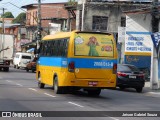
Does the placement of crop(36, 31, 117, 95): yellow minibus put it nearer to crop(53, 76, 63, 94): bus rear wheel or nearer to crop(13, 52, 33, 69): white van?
crop(53, 76, 63, 94): bus rear wheel

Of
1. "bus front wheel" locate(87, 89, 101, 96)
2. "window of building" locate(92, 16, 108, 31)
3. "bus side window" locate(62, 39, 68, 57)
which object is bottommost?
"bus front wheel" locate(87, 89, 101, 96)

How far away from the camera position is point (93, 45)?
20.7m

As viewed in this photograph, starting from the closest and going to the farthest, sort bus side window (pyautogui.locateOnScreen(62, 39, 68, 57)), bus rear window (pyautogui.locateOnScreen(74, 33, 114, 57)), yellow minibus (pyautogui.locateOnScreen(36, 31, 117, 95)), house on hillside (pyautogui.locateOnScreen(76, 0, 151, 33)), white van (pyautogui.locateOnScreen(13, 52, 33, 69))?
yellow minibus (pyautogui.locateOnScreen(36, 31, 117, 95))
bus rear window (pyautogui.locateOnScreen(74, 33, 114, 57))
bus side window (pyautogui.locateOnScreen(62, 39, 68, 57))
house on hillside (pyautogui.locateOnScreen(76, 0, 151, 33))
white van (pyautogui.locateOnScreen(13, 52, 33, 69))

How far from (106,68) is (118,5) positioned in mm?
29992

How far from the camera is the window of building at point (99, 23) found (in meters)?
50.4

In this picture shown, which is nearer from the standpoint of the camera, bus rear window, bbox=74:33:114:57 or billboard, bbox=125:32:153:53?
bus rear window, bbox=74:33:114:57

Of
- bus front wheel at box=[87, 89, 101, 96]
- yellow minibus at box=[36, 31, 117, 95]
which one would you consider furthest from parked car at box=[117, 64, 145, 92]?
yellow minibus at box=[36, 31, 117, 95]

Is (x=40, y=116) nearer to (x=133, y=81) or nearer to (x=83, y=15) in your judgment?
(x=133, y=81)

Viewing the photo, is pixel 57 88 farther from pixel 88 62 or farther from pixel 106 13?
pixel 106 13

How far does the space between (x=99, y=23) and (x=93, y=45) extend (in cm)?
3040

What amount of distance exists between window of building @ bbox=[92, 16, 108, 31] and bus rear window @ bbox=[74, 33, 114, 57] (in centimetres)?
2950

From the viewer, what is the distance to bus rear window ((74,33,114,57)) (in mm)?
20531

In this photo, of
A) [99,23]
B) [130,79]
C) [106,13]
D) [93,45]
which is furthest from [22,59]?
[93,45]

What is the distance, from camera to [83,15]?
157ft
